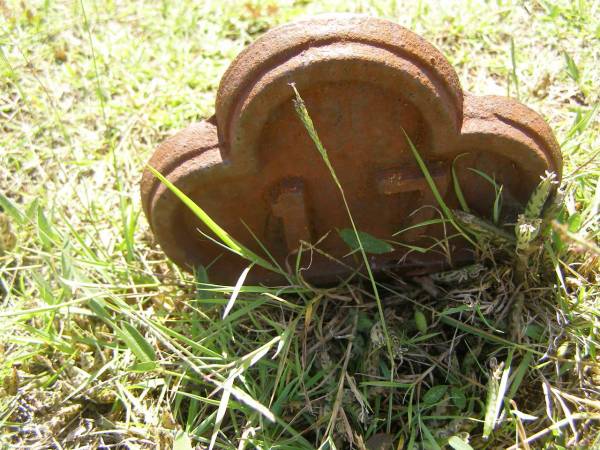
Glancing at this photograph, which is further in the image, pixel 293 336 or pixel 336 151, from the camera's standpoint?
pixel 293 336

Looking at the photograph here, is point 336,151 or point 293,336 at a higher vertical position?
point 336,151

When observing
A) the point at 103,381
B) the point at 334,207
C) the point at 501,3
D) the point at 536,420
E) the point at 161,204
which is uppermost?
the point at 501,3

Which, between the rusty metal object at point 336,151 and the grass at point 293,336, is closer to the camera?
the rusty metal object at point 336,151

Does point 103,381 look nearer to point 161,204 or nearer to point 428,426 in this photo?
point 161,204

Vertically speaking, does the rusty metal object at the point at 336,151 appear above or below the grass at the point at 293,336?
above

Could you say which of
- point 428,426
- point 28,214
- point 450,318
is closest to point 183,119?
point 28,214
